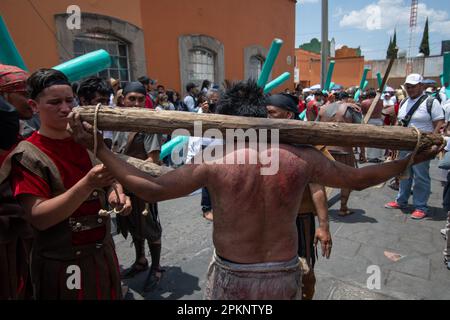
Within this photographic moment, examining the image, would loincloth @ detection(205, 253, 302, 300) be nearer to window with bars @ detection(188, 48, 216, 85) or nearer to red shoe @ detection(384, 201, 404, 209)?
red shoe @ detection(384, 201, 404, 209)

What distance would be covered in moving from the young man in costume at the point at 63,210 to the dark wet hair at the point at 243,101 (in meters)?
0.71

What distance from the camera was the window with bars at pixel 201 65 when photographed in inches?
402

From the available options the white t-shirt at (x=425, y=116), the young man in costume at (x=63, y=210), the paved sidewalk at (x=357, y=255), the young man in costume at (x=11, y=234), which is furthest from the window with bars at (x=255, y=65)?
the young man in costume at (x=11, y=234)

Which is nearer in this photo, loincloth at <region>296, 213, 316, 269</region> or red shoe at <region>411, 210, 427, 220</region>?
loincloth at <region>296, 213, 316, 269</region>

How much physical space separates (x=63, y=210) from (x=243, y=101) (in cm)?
106

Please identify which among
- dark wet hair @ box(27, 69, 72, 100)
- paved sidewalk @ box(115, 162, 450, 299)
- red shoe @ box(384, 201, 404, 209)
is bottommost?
paved sidewalk @ box(115, 162, 450, 299)

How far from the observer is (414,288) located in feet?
9.86

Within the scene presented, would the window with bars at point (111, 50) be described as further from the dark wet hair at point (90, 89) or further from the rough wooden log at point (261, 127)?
the rough wooden log at point (261, 127)

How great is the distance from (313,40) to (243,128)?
42.5 metres

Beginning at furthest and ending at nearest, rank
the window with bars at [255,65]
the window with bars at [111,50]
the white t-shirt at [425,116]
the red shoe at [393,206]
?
the window with bars at [255,65] → the window with bars at [111,50] → the red shoe at [393,206] → the white t-shirt at [425,116]

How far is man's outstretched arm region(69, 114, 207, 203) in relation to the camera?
56.4 inches

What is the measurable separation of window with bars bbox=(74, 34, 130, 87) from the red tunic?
6227 millimetres

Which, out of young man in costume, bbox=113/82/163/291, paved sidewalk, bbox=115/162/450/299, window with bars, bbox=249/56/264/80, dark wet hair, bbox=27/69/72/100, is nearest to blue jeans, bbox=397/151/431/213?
paved sidewalk, bbox=115/162/450/299
